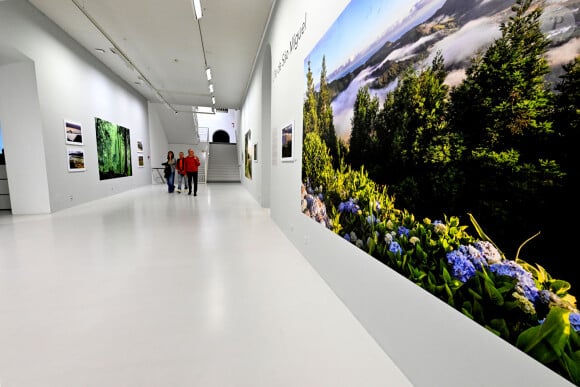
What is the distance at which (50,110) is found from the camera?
20.4ft

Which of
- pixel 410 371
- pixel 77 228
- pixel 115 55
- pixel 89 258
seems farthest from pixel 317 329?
pixel 115 55

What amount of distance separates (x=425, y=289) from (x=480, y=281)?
347mm

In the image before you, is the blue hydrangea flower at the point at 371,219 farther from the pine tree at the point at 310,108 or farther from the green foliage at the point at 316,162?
the pine tree at the point at 310,108

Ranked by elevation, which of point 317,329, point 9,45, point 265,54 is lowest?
point 317,329

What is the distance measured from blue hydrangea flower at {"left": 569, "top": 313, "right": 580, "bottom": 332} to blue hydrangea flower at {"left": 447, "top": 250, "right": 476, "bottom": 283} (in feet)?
1.01

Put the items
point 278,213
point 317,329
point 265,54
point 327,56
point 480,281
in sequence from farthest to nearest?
point 265,54, point 278,213, point 327,56, point 317,329, point 480,281

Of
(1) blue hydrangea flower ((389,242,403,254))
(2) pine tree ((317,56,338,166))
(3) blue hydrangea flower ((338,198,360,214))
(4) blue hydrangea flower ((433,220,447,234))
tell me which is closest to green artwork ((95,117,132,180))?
(2) pine tree ((317,56,338,166))

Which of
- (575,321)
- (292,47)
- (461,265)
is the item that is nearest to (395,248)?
(461,265)

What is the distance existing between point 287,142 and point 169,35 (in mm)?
5295

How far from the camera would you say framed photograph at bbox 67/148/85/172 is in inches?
271

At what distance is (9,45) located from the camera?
5.14m

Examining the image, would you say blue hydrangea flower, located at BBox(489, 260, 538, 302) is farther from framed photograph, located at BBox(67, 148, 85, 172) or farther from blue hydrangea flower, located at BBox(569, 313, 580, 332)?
framed photograph, located at BBox(67, 148, 85, 172)

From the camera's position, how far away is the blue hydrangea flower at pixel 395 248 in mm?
1562

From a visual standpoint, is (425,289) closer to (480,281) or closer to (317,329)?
(480,281)
